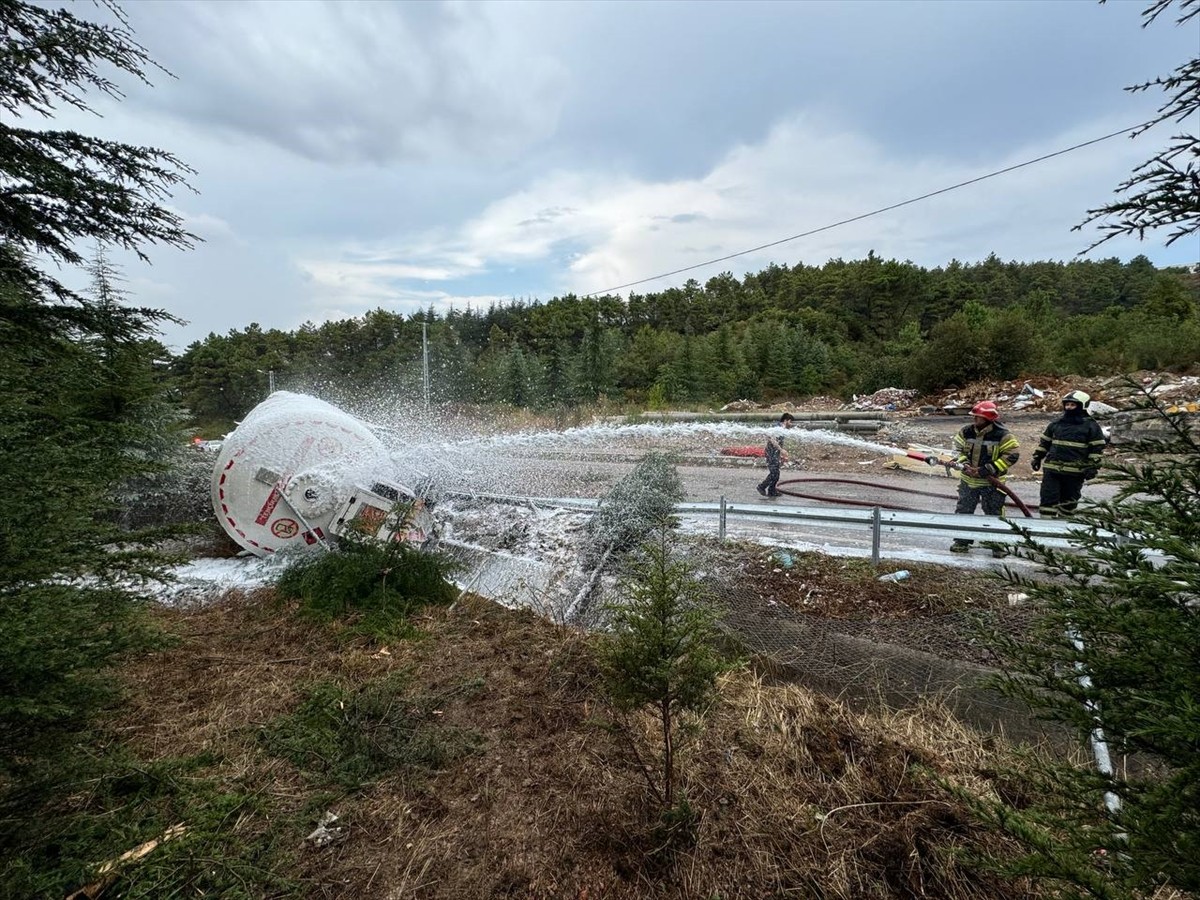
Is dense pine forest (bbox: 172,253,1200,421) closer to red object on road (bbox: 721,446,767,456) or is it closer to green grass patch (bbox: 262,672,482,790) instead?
red object on road (bbox: 721,446,767,456)

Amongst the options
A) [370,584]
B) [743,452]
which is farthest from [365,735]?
[743,452]

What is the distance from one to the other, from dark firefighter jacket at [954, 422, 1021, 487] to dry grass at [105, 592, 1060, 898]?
4242mm

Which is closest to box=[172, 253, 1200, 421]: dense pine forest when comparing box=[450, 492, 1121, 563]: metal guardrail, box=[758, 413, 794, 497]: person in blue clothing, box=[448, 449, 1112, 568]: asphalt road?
box=[448, 449, 1112, 568]: asphalt road

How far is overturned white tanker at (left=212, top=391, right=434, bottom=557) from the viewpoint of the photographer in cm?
644

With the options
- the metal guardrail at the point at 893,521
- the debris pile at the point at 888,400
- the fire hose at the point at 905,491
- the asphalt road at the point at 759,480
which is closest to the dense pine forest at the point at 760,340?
the debris pile at the point at 888,400

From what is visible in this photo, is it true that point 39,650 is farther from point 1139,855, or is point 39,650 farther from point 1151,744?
point 1151,744

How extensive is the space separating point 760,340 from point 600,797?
36.7 meters

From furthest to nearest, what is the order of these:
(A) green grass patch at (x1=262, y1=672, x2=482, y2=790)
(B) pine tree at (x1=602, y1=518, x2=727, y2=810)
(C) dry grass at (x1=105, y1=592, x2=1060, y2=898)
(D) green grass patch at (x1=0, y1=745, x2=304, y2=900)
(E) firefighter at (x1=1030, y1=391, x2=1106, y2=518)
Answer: (E) firefighter at (x1=1030, y1=391, x2=1106, y2=518) → (A) green grass patch at (x1=262, y1=672, x2=482, y2=790) → (B) pine tree at (x1=602, y1=518, x2=727, y2=810) → (C) dry grass at (x1=105, y1=592, x2=1060, y2=898) → (D) green grass patch at (x1=0, y1=745, x2=304, y2=900)

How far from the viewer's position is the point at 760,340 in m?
36.6

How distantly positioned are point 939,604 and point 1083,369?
30.3 metres

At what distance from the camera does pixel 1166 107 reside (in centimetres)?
149

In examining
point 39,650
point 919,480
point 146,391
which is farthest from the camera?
point 919,480

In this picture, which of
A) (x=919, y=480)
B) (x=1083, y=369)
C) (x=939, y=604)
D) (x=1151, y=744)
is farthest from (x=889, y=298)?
(x=1151, y=744)

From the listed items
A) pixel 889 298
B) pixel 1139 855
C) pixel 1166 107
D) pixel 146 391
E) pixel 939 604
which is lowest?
pixel 939 604
